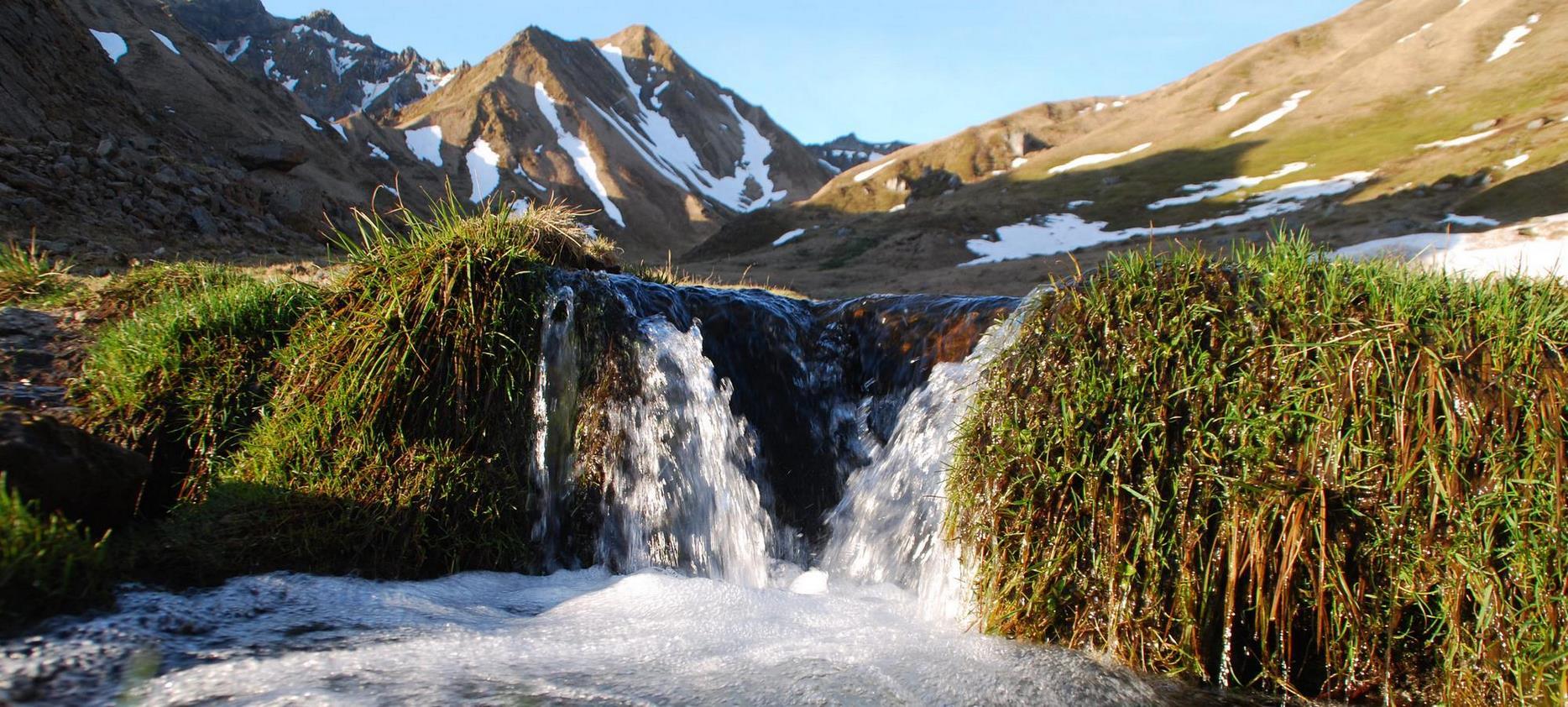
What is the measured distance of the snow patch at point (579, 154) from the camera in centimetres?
9206

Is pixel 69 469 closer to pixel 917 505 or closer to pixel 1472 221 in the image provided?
pixel 917 505

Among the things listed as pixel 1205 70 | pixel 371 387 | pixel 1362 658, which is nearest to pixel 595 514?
pixel 371 387

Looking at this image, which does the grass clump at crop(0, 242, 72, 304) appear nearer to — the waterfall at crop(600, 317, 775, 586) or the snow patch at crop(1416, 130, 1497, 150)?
the waterfall at crop(600, 317, 775, 586)

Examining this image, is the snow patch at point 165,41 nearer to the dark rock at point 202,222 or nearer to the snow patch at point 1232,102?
the dark rock at point 202,222

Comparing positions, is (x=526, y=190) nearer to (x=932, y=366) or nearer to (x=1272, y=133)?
(x=1272, y=133)

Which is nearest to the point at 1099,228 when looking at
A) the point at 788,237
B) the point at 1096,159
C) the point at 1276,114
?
the point at 788,237

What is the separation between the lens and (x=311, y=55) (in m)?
158

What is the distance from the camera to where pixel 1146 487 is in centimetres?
414

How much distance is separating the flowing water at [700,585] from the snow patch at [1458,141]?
51968 millimetres

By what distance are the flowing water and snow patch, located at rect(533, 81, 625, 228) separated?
3265 inches

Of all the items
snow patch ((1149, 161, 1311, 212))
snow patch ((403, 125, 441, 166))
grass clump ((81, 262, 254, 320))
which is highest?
snow patch ((403, 125, 441, 166))

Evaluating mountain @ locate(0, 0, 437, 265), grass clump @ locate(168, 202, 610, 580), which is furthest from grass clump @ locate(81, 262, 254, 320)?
mountain @ locate(0, 0, 437, 265)

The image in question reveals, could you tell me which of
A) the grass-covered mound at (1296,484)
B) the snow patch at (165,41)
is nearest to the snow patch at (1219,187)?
the grass-covered mound at (1296,484)

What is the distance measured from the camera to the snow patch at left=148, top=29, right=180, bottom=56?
1644 inches
